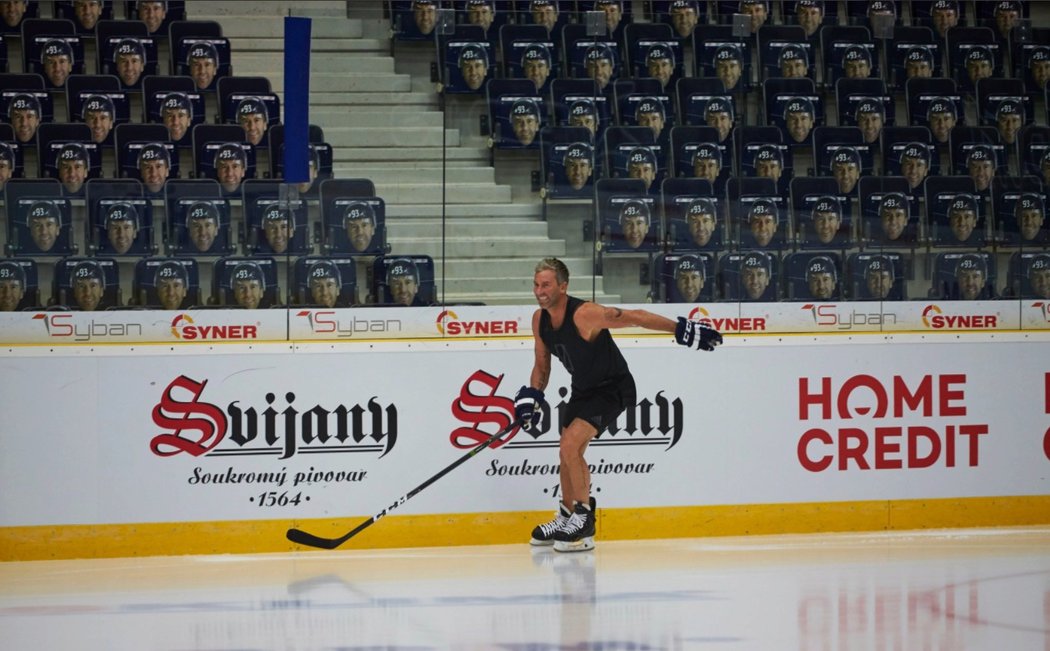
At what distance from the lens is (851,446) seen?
8695 mm

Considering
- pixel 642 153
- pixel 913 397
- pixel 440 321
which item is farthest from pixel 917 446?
pixel 440 321

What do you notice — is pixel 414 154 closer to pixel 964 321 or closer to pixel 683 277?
pixel 683 277

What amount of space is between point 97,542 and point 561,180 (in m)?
3.31

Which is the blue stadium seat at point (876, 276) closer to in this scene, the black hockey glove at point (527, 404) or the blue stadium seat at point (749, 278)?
the blue stadium seat at point (749, 278)

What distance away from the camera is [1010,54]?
956cm

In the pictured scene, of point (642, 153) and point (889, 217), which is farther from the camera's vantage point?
point (889, 217)

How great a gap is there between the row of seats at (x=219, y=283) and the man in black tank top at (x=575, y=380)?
0.75 m

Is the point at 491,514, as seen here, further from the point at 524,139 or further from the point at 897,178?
the point at 897,178

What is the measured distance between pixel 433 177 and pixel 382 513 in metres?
1.94

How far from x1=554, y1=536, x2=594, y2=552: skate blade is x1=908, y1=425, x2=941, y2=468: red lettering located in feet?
6.95

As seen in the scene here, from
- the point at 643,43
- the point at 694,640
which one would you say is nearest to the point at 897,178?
the point at 643,43

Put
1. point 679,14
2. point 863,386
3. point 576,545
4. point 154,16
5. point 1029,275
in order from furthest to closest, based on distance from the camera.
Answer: point 154,16 → point 679,14 → point 1029,275 → point 863,386 → point 576,545

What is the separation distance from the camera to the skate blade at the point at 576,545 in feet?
26.2

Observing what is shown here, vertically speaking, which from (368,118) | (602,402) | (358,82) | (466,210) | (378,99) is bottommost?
(602,402)
